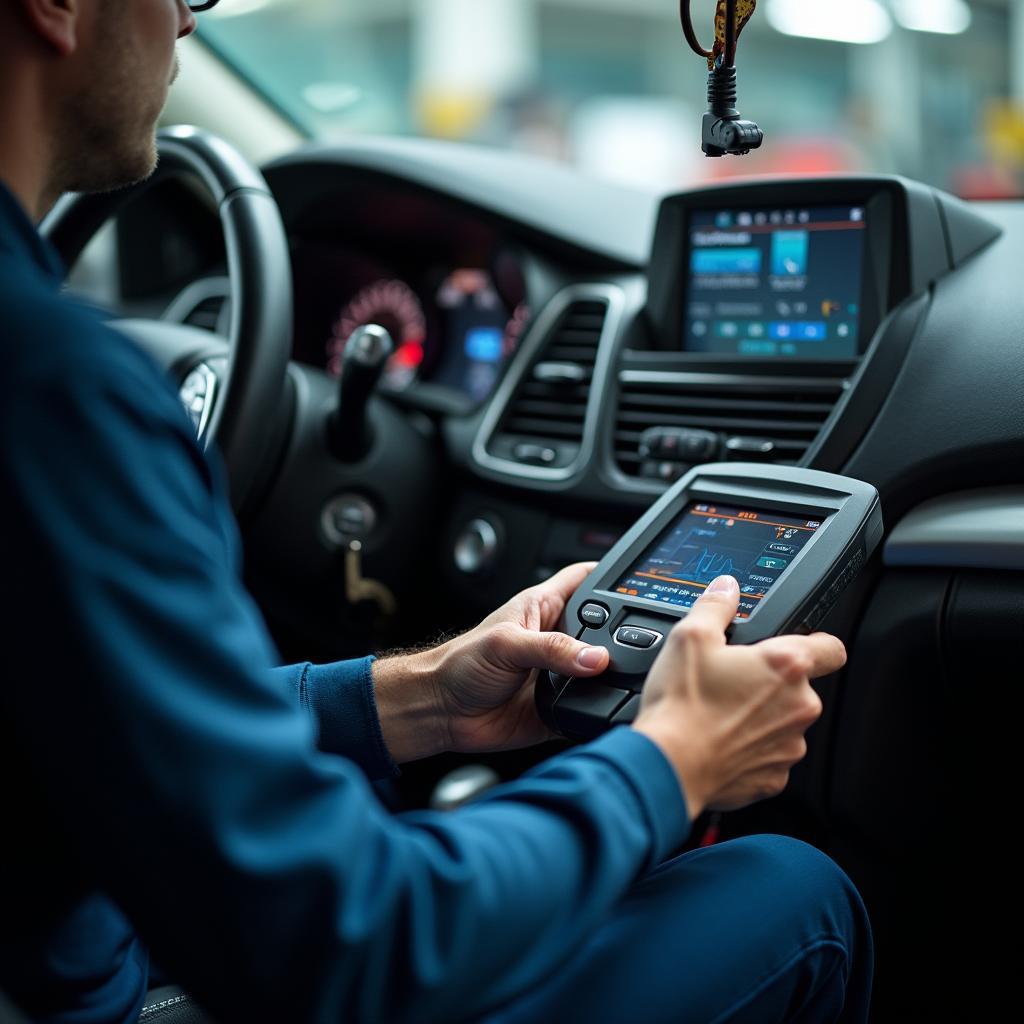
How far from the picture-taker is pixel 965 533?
1270mm

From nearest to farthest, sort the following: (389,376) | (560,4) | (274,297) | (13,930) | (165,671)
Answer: (165,671) < (13,930) < (274,297) < (389,376) < (560,4)

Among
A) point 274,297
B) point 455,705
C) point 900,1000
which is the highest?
point 274,297

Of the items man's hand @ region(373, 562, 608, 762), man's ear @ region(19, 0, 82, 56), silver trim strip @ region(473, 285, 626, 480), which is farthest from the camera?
silver trim strip @ region(473, 285, 626, 480)

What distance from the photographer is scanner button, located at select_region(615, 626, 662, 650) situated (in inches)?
38.0

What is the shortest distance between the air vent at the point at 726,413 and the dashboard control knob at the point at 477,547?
0.77 feet

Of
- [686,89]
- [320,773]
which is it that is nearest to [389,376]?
[320,773]

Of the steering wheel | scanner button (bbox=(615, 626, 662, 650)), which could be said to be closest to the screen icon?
the steering wheel

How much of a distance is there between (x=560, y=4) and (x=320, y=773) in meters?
13.2

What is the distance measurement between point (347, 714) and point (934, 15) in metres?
11.0

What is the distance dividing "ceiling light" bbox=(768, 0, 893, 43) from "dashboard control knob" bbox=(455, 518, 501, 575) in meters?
9.31

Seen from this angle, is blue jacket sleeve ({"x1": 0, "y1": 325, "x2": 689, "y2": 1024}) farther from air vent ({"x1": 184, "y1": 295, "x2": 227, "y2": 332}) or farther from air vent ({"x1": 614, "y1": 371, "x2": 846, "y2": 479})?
air vent ({"x1": 184, "y1": 295, "x2": 227, "y2": 332})

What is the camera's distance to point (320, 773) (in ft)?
2.05

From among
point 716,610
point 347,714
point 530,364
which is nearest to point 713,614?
point 716,610

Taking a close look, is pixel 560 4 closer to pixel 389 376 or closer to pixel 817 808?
pixel 389 376
